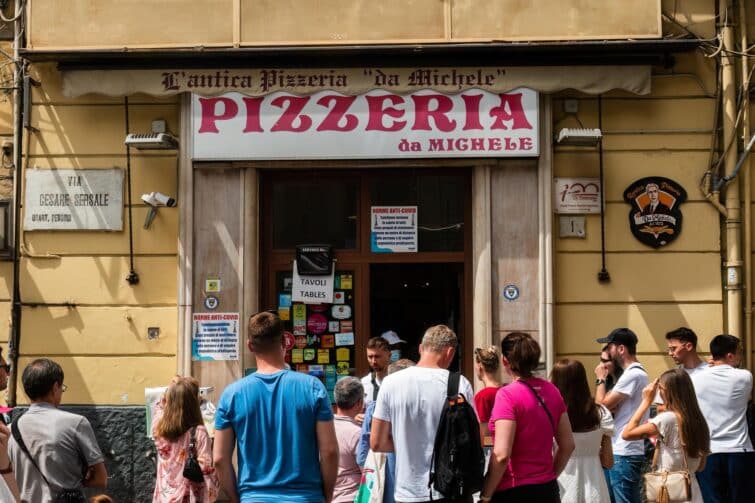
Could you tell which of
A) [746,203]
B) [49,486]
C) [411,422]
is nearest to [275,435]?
[411,422]

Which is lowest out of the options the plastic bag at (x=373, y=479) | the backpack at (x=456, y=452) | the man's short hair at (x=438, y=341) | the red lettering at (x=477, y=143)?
the plastic bag at (x=373, y=479)

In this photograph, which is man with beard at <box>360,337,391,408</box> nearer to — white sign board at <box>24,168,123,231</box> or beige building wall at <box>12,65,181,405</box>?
beige building wall at <box>12,65,181,405</box>

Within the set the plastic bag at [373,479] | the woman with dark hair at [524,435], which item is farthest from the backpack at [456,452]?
the plastic bag at [373,479]

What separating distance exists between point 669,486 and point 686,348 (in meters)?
1.91

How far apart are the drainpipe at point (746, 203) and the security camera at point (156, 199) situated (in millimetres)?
5732

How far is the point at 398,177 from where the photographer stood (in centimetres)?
1046

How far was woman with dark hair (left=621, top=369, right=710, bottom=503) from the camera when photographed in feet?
22.0

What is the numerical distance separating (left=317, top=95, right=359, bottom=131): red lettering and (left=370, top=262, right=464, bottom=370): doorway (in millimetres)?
1482

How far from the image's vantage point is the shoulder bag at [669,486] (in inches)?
261

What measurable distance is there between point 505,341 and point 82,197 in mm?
5678

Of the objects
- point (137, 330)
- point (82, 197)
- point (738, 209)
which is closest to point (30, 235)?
point (82, 197)

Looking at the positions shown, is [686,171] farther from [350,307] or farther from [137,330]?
[137,330]

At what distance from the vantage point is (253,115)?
1012cm

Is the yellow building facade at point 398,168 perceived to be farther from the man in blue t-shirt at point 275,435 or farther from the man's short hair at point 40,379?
the man in blue t-shirt at point 275,435
